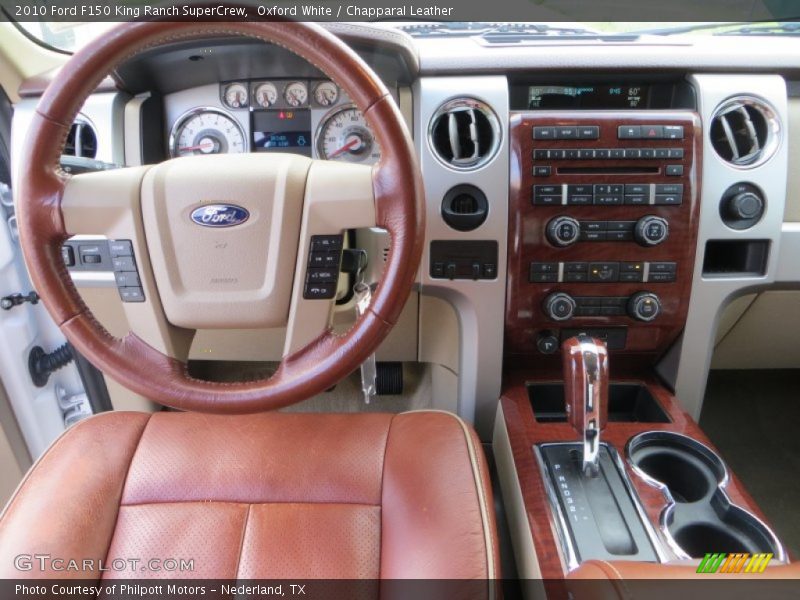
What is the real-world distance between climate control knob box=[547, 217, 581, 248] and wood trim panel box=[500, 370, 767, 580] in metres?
0.33

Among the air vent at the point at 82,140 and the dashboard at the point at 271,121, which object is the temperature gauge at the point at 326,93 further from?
the air vent at the point at 82,140

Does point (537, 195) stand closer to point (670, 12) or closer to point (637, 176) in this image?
point (637, 176)

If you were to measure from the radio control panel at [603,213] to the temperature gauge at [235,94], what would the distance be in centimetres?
53

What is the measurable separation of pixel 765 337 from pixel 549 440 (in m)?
0.90

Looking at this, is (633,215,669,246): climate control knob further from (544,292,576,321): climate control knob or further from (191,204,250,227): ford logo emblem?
(191,204,250,227): ford logo emblem

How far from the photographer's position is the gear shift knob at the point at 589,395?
87 cm

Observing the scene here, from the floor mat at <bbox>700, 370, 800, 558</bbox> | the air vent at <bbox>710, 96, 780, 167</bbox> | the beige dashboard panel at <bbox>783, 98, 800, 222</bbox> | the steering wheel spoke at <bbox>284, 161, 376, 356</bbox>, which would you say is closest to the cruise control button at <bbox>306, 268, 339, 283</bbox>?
the steering wheel spoke at <bbox>284, 161, 376, 356</bbox>

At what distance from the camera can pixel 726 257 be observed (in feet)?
3.84

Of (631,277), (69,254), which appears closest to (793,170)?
(631,277)

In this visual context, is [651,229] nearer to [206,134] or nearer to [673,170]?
[673,170]

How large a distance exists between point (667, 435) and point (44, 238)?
1.03 metres

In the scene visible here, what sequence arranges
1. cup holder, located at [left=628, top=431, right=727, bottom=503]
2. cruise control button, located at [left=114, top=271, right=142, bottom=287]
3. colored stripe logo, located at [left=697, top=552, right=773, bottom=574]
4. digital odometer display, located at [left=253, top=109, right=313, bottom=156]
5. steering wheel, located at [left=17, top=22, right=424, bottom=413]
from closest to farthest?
1. colored stripe logo, located at [left=697, top=552, right=773, bottom=574]
2. steering wheel, located at [left=17, top=22, right=424, bottom=413]
3. cruise control button, located at [left=114, top=271, right=142, bottom=287]
4. cup holder, located at [left=628, top=431, right=727, bottom=503]
5. digital odometer display, located at [left=253, top=109, right=313, bottom=156]

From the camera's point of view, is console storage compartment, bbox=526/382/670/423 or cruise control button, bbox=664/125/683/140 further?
console storage compartment, bbox=526/382/670/423

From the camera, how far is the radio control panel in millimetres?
1007
